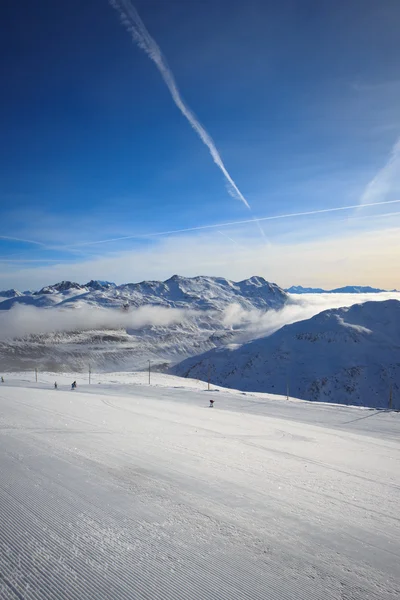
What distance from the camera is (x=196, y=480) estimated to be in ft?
31.2

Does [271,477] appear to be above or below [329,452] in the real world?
above

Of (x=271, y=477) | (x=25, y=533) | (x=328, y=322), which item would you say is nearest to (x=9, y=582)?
(x=25, y=533)

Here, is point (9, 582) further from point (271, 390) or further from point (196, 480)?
point (271, 390)

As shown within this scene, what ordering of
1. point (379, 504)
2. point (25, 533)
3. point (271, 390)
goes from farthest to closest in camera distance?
point (271, 390) < point (379, 504) < point (25, 533)

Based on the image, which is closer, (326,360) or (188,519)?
(188,519)

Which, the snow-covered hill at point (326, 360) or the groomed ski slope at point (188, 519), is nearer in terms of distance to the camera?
the groomed ski slope at point (188, 519)

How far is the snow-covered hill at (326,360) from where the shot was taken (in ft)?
345

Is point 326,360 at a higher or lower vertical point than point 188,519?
lower

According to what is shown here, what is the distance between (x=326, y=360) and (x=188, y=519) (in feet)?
405

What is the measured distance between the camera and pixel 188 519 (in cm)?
726

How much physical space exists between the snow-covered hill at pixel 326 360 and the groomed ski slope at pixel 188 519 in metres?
83.7

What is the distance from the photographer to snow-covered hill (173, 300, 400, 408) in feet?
345

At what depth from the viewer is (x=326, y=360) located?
397ft

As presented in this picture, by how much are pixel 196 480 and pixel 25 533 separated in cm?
457
